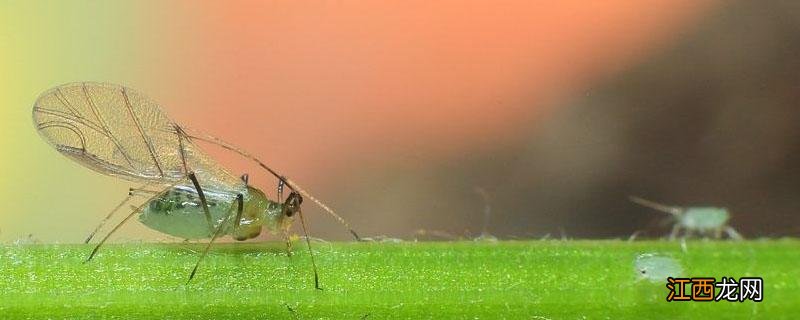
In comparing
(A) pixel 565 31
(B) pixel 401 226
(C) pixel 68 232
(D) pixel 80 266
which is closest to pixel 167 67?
(C) pixel 68 232

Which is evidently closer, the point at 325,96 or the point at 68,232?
the point at 68,232

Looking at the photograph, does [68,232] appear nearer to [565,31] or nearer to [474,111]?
[474,111]

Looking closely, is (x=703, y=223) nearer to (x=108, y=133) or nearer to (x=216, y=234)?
(x=216, y=234)

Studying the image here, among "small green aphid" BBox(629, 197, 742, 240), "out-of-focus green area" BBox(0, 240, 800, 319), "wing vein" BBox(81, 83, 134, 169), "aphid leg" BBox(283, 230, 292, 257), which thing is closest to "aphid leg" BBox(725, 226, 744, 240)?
"small green aphid" BBox(629, 197, 742, 240)

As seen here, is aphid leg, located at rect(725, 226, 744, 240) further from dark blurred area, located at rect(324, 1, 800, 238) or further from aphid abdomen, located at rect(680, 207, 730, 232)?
dark blurred area, located at rect(324, 1, 800, 238)

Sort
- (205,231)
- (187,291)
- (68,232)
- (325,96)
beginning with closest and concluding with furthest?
(187,291)
(205,231)
(68,232)
(325,96)

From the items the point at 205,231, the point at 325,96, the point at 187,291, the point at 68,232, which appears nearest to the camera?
the point at 187,291

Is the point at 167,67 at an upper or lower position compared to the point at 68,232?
upper
